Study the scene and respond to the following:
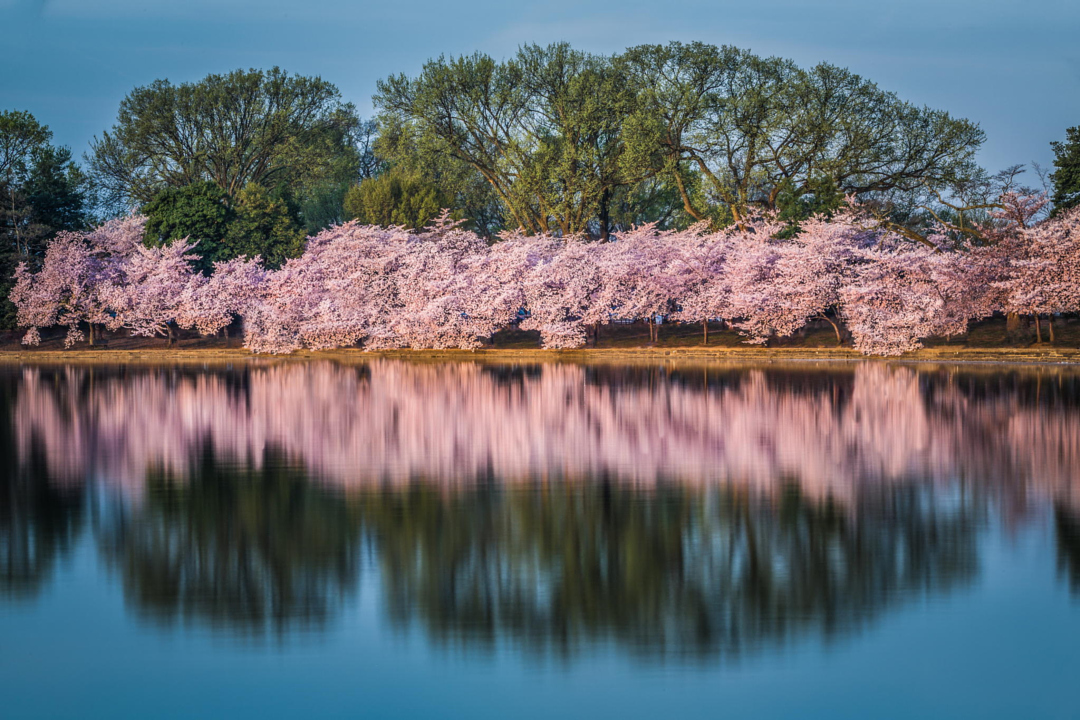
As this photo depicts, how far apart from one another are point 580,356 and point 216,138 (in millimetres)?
33481

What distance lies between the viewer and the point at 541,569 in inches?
309

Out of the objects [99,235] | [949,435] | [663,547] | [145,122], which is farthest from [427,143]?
[663,547]

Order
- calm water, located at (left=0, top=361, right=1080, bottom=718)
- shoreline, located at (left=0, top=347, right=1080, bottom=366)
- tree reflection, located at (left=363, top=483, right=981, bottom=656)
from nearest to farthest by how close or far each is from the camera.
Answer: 1. calm water, located at (left=0, top=361, right=1080, bottom=718)
2. tree reflection, located at (left=363, top=483, right=981, bottom=656)
3. shoreline, located at (left=0, top=347, right=1080, bottom=366)

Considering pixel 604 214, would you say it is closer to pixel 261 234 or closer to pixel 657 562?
pixel 261 234

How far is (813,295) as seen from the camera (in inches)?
1650

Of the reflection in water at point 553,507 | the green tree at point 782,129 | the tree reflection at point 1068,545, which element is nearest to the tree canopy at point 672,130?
the green tree at point 782,129

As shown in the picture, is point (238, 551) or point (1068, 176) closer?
point (238, 551)

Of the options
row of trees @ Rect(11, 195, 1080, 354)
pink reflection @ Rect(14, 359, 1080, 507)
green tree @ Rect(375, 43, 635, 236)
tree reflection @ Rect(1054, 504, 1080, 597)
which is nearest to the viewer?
tree reflection @ Rect(1054, 504, 1080, 597)

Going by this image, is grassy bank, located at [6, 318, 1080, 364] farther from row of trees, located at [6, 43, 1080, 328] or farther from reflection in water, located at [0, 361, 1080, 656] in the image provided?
reflection in water, located at [0, 361, 1080, 656]

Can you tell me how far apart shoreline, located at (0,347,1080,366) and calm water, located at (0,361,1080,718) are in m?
21.8

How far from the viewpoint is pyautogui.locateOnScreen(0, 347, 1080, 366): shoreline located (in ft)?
122

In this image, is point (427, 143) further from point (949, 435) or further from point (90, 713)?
point (90, 713)

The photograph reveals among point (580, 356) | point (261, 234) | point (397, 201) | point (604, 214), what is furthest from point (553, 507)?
point (604, 214)

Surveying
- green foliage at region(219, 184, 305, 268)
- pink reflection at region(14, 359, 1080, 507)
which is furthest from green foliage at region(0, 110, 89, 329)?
pink reflection at region(14, 359, 1080, 507)
